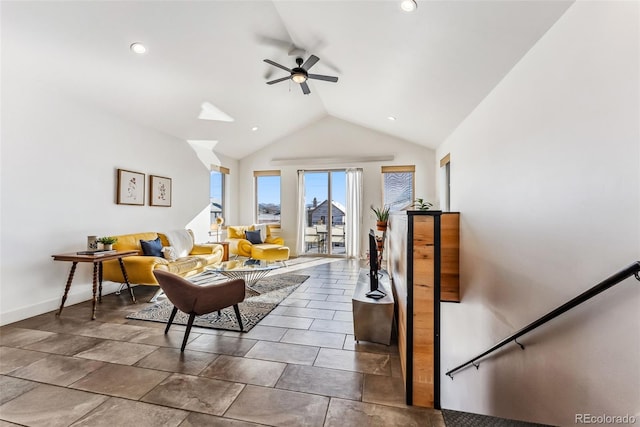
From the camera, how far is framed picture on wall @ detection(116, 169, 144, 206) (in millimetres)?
4242

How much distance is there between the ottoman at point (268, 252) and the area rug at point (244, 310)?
1.26 m

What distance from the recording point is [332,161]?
7.19 metres

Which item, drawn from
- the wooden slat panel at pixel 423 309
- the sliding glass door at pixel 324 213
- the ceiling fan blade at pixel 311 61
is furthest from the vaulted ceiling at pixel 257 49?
the sliding glass door at pixel 324 213

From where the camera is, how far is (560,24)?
182 centimetres

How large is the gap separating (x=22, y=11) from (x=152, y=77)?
1287mm

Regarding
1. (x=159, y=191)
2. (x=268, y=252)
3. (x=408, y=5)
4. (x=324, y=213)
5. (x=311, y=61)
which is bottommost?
(x=268, y=252)

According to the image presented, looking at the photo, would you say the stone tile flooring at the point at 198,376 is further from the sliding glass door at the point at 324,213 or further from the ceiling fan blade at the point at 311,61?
the sliding glass door at the point at 324,213

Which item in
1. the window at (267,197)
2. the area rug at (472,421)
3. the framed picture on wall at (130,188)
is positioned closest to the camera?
the area rug at (472,421)

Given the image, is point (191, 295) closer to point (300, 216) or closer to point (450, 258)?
point (450, 258)

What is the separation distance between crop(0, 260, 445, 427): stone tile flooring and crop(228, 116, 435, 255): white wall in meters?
4.49

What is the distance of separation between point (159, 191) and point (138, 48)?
2634 millimetres

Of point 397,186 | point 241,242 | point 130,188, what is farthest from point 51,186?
point 397,186

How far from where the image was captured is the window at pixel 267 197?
25.4ft

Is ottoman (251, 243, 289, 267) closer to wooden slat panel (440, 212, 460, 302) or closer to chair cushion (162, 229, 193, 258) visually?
chair cushion (162, 229, 193, 258)
